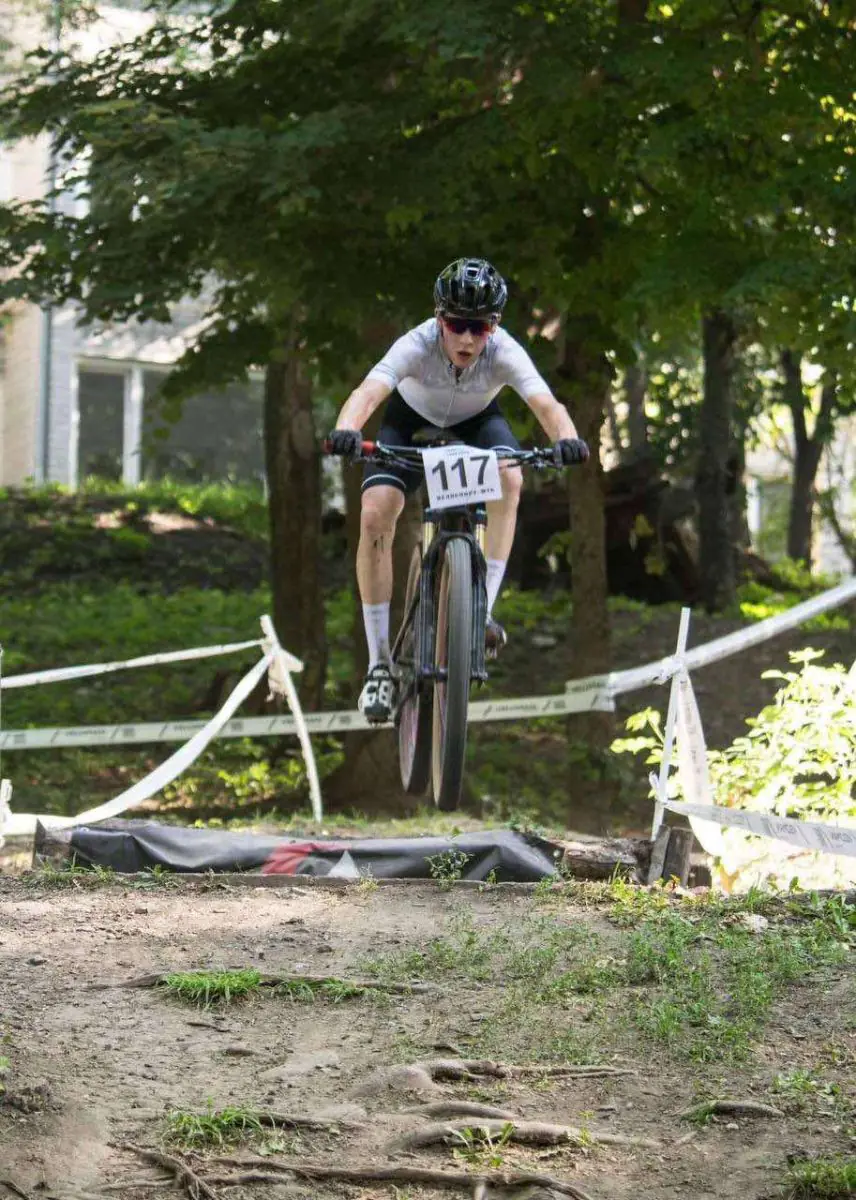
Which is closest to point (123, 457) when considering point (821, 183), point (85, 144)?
point (85, 144)

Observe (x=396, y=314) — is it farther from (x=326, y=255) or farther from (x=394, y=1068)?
(x=394, y=1068)

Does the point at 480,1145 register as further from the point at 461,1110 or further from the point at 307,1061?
the point at 307,1061

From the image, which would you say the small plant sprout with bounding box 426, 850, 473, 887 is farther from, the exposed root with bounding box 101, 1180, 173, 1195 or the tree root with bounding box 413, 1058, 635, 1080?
the exposed root with bounding box 101, 1180, 173, 1195

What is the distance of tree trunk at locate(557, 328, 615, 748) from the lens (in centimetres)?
1420

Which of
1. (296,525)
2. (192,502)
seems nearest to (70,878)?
(296,525)

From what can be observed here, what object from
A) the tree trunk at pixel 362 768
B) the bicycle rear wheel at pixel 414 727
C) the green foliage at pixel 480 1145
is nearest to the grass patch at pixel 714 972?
the green foliage at pixel 480 1145

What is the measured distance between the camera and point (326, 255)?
1294 cm

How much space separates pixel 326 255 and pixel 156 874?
19.5 feet

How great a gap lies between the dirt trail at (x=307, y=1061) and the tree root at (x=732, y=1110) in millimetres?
39

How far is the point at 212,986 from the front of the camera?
640 cm

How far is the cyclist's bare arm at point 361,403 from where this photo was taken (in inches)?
291

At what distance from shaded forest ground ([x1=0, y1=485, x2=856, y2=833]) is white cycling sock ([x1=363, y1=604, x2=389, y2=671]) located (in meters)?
4.94

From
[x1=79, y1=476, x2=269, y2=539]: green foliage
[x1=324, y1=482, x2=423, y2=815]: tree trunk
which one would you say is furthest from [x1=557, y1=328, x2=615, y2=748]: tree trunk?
[x1=79, y1=476, x2=269, y2=539]: green foliage

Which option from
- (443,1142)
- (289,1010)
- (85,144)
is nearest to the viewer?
(443,1142)
